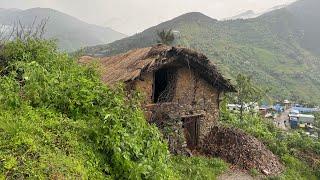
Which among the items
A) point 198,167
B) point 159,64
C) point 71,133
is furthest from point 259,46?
point 71,133

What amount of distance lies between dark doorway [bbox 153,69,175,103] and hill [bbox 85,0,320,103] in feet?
201

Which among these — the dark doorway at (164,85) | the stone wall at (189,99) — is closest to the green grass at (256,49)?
the dark doorway at (164,85)

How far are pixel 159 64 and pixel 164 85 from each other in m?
2.87

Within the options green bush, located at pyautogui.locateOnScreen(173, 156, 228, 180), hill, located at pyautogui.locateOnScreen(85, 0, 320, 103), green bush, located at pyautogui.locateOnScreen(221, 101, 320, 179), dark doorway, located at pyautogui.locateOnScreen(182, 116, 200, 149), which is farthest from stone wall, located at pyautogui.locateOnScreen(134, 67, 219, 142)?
hill, located at pyautogui.locateOnScreen(85, 0, 320, 103)

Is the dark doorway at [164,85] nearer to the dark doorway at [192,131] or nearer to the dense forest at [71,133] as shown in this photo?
the dark doorway at [192,131]

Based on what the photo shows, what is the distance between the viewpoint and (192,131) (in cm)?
1719

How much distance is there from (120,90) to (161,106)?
5.27m

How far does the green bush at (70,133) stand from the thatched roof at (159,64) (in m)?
3.65

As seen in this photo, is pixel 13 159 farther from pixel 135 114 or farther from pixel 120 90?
pixel 120 90

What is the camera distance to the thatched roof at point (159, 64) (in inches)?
570

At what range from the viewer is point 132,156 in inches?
324

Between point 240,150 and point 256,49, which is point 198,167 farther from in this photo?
point 256,49

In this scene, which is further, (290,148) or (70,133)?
(290,148)

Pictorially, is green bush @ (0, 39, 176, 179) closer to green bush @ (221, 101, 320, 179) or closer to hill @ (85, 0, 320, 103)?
green bush @ (221, 101, 320, 179)
